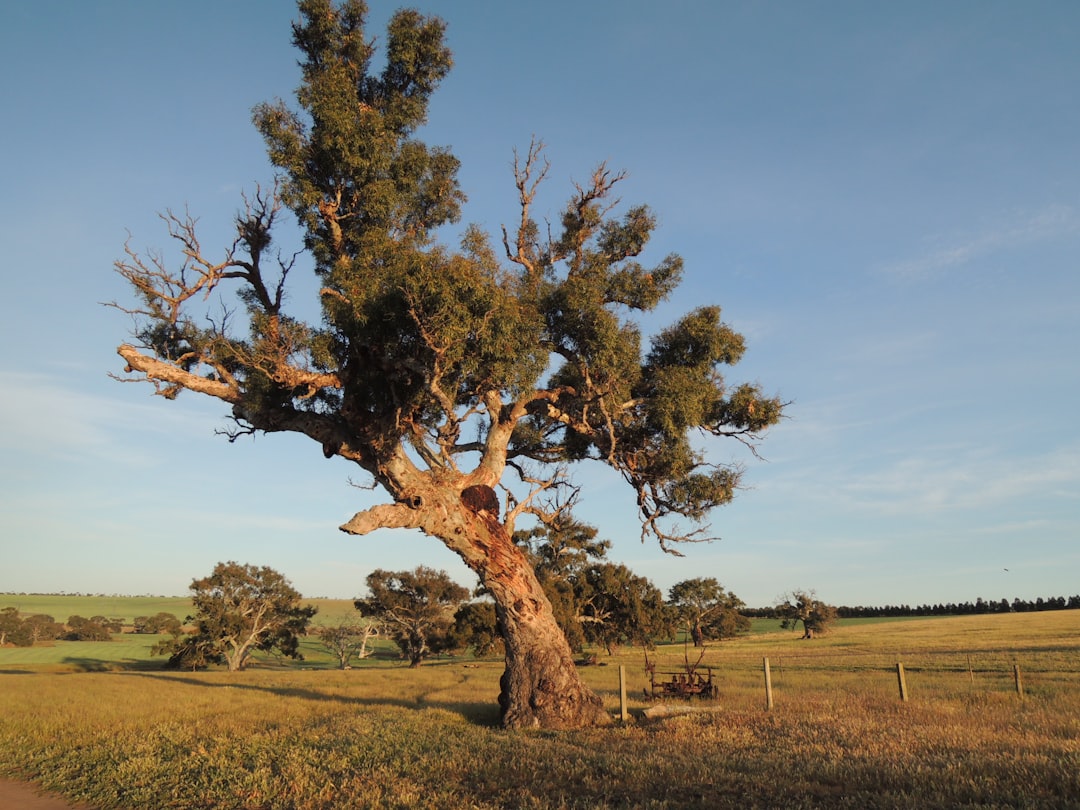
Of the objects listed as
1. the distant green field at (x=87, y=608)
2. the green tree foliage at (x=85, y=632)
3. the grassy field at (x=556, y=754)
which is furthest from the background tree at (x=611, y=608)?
the distant green field at (x=87, y=608)

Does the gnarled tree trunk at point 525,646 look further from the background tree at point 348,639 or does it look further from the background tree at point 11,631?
the background tree at point 11,631

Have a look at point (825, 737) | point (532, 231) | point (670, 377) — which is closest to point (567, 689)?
point (825, 737)

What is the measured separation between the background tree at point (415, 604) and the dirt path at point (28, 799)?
58.2 m

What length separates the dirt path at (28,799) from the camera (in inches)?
427

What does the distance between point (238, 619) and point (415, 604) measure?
1736 cm

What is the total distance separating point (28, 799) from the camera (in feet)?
37.7

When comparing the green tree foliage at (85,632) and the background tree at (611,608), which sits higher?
the background tree at (611,608)

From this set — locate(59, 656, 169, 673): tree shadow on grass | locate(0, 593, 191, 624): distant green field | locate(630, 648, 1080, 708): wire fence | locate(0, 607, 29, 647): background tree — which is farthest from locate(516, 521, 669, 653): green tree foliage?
locate(0, 593, 191, 624): distant green field

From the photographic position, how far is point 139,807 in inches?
405

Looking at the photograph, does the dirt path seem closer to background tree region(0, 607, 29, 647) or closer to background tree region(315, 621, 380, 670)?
background tree region(315, 621, 380, 670)

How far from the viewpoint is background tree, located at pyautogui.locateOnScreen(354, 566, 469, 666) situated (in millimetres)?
69562

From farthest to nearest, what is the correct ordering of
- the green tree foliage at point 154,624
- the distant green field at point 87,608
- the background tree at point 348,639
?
the distant green field at point 87,608, the green tree foliage at point 154,624, the background tree at point 348,639

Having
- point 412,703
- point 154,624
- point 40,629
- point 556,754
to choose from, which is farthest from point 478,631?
point 154,624

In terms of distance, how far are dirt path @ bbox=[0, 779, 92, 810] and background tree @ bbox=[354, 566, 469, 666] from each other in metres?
58.2
